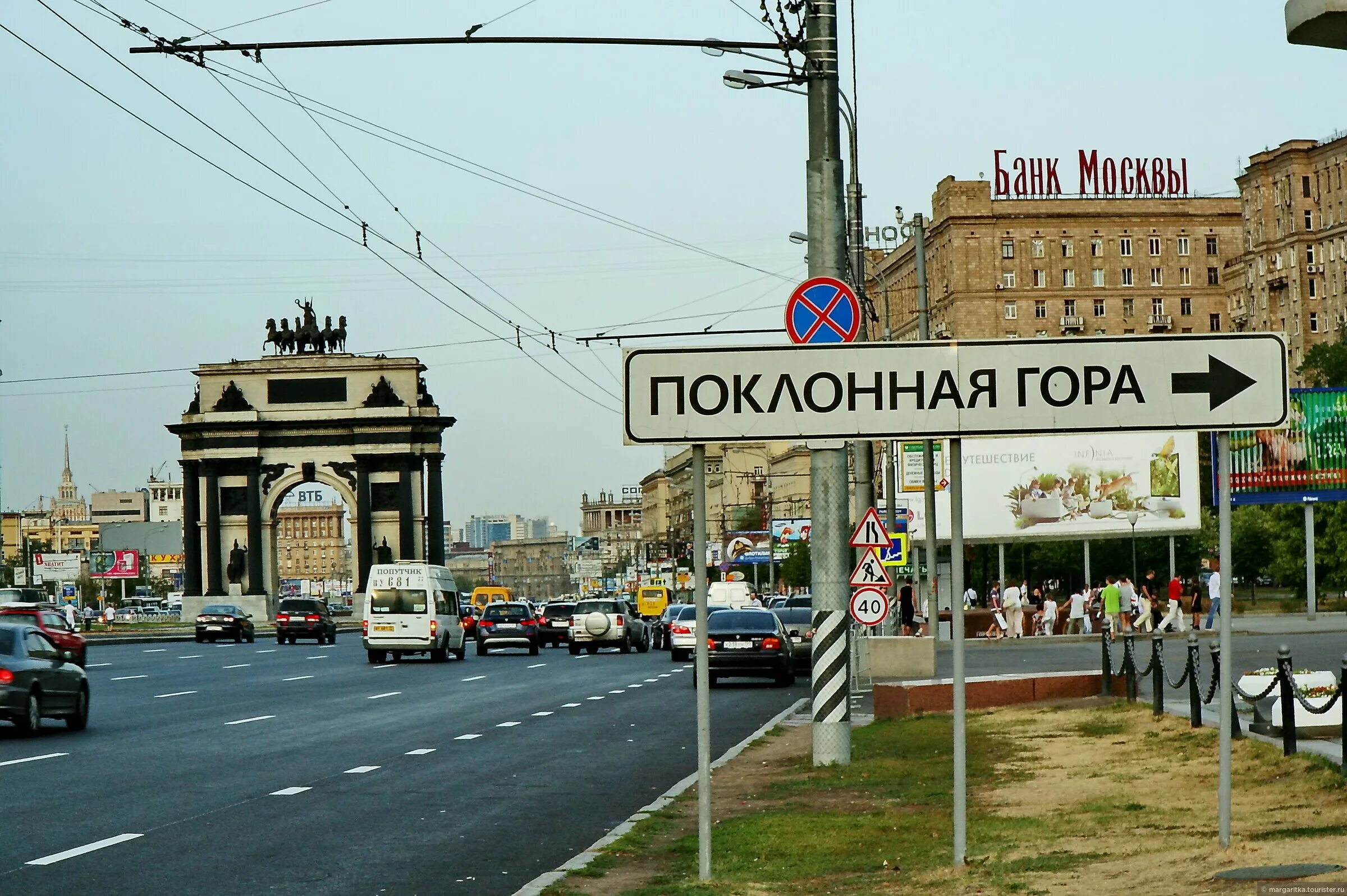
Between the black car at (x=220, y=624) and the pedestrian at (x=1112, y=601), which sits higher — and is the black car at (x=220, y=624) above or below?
below

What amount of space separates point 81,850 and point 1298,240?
114 meters

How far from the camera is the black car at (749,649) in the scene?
34.8 m

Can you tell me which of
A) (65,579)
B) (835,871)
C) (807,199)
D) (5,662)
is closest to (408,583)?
(5,662)

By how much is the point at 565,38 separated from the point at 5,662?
10334mm

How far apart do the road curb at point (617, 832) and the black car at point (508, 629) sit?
110ft

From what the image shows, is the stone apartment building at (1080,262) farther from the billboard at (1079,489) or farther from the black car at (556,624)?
the billboard at (1079,489)

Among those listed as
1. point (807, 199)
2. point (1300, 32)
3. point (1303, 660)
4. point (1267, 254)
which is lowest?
point (1303, 660)

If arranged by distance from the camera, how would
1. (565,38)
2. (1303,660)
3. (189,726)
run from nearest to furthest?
(565,38) < (189,726) < (1303,660)

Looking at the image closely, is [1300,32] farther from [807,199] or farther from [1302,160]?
[1302,160]

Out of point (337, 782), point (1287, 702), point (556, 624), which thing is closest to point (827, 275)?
point (1287, 702)

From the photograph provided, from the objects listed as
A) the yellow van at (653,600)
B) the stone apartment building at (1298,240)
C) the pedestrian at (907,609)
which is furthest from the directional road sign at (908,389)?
the stone apartment building at (1298,240)

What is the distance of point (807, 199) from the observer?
17.6 metres

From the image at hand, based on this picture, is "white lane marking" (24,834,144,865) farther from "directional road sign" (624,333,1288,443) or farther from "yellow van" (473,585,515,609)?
"yellow van" (473,585,515,609)

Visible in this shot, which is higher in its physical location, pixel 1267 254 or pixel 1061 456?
pixel 1267 254
